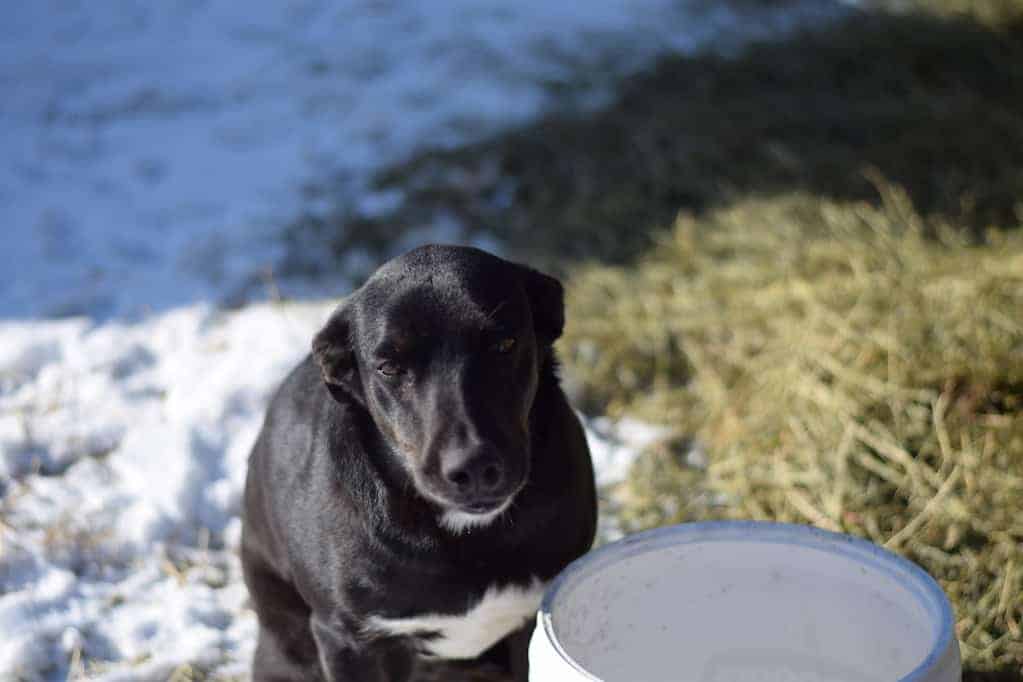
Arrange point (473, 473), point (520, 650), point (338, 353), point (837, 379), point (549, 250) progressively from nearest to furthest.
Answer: point (473, 473) → point (338, 353) → point (520, 650) → point (837, 379) → point (549, 250)

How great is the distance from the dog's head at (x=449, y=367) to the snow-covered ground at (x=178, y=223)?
114cm

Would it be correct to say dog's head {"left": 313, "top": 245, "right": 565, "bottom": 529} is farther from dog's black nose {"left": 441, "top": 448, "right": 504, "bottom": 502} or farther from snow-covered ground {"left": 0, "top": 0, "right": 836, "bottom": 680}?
snow-covered ground {"left": 0, "top": 0, "right": 836, "bottom": 680}

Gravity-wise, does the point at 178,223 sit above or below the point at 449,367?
below

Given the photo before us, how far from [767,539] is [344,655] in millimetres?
866

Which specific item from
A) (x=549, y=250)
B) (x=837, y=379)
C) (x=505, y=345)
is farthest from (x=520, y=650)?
(x=549, y=250)

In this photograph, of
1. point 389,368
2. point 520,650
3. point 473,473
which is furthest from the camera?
point 520,650

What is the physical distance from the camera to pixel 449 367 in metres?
2.30

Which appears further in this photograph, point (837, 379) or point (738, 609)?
point (837, 379)

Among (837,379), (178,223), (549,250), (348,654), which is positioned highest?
(348,654)

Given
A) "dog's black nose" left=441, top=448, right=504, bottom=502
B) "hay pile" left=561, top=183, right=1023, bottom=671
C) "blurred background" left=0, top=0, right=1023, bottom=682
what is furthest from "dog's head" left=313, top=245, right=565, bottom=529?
"hay pile" left=561, top=183, right=1023, bottom=671

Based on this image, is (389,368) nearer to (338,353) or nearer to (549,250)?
(338,353)

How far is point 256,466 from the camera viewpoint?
290 cm

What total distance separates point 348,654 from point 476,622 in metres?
0.26

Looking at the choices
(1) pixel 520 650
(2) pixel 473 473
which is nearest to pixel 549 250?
(1) pixel 520 650
